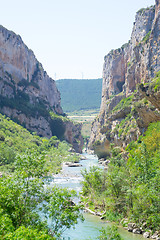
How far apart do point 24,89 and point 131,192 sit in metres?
128

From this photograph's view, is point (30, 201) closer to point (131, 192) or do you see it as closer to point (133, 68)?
point (131, 192)

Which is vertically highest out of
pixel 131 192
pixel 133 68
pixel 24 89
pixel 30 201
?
pixel 133 68

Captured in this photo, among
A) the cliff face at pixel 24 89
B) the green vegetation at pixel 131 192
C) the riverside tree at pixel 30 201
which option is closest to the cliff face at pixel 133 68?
the green vegetation at pixel 131 192

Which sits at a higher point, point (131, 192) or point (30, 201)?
point (30, 201)

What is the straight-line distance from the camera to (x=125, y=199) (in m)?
36.9

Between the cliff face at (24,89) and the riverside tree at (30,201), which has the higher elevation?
the cliff face at (24,89)

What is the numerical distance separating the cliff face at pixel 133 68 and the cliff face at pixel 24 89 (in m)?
34.4

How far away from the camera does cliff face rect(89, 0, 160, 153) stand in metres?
91.5

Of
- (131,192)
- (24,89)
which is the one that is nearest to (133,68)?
(24,89)

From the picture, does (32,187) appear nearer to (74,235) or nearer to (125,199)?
(74,235)

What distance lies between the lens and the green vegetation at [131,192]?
31.8 meters

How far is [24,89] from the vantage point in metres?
155

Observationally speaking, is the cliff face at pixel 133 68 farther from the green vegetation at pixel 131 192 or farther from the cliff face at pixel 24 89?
the cliff face at pixel 24 89

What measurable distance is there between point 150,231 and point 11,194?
725 inches
